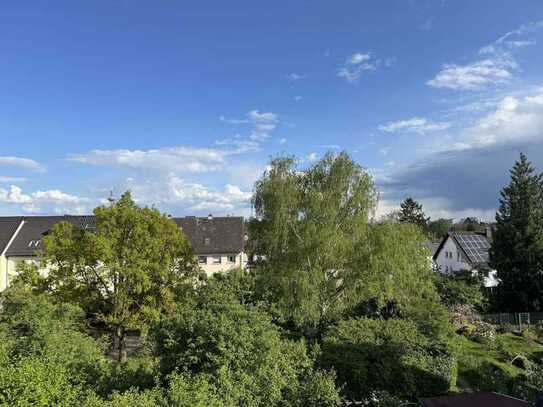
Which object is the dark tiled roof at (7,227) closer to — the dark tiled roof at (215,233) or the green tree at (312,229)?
the dark tiled roof at (215,233)

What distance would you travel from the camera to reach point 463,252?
164ft

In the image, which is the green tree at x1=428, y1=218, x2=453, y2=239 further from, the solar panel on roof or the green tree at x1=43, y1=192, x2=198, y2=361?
the green tree at x1=43, y1=192, x2=198, y2=361

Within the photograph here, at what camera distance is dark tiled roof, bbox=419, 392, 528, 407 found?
10.2 metres

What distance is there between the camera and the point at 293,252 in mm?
23156

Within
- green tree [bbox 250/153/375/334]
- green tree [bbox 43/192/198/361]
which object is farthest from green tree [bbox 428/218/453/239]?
green tree [bbox 43/192/198/361]

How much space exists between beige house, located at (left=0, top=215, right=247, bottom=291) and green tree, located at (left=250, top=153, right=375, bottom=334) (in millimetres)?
17215

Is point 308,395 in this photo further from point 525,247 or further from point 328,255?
point 525,247

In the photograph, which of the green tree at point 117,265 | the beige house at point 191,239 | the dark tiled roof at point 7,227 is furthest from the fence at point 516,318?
the dark tiled roof at point 7,227

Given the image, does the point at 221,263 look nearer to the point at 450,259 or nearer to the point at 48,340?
the point at 450,259

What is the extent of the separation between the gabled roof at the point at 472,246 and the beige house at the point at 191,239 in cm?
2612

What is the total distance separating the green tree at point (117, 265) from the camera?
69.5 feet

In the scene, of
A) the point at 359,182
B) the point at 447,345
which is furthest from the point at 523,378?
the point at 359,182

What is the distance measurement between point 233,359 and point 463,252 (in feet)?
152

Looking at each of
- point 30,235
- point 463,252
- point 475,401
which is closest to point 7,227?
point 30,235
